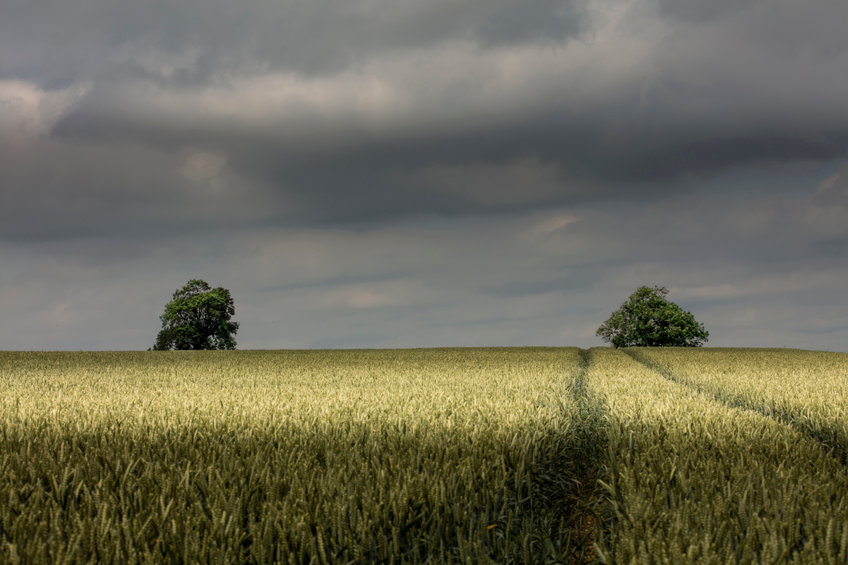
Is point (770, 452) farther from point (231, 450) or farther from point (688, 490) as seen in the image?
point (231, 450)

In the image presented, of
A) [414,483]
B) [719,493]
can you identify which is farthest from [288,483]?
[719,493]

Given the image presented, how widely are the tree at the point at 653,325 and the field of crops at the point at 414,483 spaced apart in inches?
2049

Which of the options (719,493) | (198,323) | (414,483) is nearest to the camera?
(719,493)

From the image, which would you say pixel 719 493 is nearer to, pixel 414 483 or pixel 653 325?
pixel 414 483

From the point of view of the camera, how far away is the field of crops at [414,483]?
8.23 feet

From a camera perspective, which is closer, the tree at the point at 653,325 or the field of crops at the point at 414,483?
the field of crops at the point at 414,483

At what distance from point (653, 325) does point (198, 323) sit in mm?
41114

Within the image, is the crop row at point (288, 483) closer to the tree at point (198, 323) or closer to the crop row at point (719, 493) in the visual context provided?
the crop row at point (719, 493)

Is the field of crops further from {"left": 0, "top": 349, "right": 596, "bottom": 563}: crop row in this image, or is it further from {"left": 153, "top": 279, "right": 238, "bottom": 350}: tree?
{"left": 153, "top": 279, "right": 238, "bottom": 350}: tree

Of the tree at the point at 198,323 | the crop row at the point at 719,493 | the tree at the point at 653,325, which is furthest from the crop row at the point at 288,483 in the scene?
the tree at the point at 653,325

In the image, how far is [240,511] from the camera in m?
2.78

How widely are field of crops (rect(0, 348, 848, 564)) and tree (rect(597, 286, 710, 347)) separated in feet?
171

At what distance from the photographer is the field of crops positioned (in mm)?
2510

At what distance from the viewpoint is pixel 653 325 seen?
185 ft
